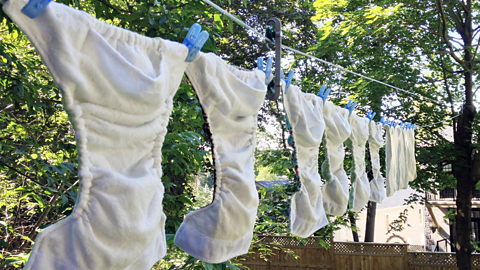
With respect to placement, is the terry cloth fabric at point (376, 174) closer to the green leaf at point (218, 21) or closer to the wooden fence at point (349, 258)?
the green leaf at point (218, 21)

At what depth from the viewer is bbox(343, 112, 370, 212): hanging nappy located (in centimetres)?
201

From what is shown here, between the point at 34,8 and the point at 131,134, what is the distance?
0.94 feet

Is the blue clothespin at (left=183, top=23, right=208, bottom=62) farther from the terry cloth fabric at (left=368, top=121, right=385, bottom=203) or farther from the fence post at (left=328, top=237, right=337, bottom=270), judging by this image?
the fence post at (left=328, top=237, right=337, bottom=270)

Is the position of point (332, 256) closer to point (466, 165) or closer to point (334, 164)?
point (466, 165)

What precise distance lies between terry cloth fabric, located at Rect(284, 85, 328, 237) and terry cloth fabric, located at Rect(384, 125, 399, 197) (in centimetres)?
136

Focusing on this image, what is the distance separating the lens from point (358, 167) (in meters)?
2.07

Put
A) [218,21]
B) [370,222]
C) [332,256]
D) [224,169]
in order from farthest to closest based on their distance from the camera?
[370,222]
[332,256]
[218,21]
[224,169]

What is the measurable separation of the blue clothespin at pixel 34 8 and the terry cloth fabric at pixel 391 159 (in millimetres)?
2505

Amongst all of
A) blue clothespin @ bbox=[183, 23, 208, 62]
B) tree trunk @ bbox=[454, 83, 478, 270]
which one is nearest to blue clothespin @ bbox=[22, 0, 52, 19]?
blue clothespin @ bbox=[183, 23, 208, 62]

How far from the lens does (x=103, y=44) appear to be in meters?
0.73

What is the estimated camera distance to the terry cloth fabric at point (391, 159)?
271 cm

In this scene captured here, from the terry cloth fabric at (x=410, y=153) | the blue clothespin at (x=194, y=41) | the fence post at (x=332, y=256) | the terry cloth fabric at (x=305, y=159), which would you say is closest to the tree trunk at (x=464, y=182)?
the terry cloth fabric at (x=410, y=153)

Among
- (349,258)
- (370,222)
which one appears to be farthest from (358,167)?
(370,222)

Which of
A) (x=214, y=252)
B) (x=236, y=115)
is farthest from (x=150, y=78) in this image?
(x=214, y=252)
